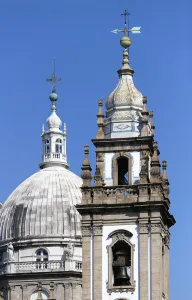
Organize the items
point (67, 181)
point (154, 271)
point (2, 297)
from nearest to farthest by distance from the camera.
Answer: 1. point (154, 271)
2. point (2, 297)
3. point (67, 181)

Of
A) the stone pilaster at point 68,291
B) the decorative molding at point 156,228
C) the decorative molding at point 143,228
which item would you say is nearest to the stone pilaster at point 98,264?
the decorative molding at point 143,228

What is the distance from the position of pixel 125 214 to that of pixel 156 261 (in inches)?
125

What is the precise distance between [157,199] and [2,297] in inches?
1176

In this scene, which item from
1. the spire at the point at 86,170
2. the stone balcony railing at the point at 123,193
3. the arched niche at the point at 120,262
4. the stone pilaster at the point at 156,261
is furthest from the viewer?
the spire at the point at 86,170

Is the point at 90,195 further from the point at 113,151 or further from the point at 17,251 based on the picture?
the point at 17,251

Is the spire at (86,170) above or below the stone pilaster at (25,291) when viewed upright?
above

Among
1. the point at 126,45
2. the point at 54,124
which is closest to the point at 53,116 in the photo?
the point at 54,124

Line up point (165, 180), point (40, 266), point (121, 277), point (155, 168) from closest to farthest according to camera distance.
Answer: point (121, 277) → point (155, 168) → point (165, 180) → point (40, 266)

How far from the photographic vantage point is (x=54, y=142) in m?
125

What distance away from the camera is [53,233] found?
118m

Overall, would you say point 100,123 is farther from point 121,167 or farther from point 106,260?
point 106,260

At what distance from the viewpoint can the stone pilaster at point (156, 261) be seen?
8294 cm

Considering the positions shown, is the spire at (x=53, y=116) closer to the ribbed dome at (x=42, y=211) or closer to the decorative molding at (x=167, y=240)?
the ribbed dome at (x=42, y=211)

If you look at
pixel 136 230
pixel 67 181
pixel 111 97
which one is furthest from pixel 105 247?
pixel 67 181
